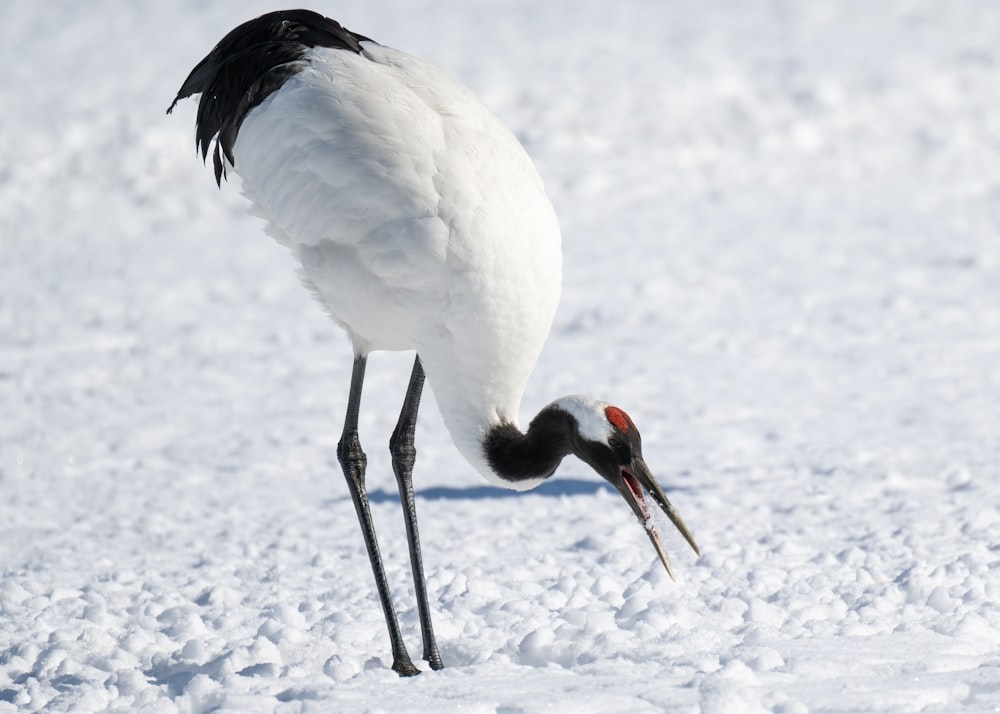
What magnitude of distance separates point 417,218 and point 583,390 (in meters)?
2.93

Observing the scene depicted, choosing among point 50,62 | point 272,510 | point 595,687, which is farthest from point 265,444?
point 50,62

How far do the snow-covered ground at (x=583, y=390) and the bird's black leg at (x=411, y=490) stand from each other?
0.32ft

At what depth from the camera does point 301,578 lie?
4.42 metres

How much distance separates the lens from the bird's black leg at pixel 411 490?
3775 millimetres

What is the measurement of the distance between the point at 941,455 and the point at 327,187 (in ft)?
9.44

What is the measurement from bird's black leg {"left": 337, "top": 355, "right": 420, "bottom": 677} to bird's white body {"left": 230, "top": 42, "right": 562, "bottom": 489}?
191 mm

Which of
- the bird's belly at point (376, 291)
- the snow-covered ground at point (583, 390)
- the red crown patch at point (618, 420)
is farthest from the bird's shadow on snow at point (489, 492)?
the red crown patch at point (618, 420)

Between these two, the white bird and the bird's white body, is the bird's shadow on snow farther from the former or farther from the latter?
the bird's white body

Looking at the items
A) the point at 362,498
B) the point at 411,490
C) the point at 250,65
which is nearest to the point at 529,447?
the point at 411,490

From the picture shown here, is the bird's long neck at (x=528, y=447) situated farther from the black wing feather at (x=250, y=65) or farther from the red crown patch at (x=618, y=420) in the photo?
the black wing feather at (x=250, y=65)

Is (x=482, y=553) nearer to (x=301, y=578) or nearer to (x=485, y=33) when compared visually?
(x=301, y=578)

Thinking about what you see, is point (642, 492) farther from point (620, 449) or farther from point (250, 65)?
point (250, 65)

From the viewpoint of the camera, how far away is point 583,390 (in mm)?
6320

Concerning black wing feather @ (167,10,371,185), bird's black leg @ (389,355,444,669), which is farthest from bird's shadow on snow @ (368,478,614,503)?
black wing feather @ (167,10,371,185)
